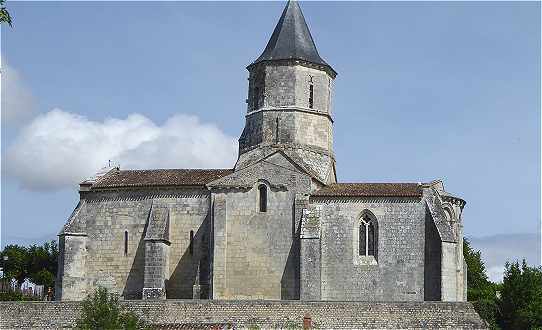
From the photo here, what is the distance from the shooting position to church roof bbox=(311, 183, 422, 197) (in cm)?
4203

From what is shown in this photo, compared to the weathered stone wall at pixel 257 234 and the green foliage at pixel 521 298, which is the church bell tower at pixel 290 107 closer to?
the weathered stone wall at pixel 257 234

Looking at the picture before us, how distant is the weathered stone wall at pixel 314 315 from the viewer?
35.2m

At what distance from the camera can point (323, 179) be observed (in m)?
45.1

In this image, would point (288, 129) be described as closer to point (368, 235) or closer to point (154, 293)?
point (368, 235)

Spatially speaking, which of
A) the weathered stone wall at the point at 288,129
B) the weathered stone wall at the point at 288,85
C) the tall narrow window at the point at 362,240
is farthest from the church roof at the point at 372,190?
the weathered stone wall at the point at 288,85

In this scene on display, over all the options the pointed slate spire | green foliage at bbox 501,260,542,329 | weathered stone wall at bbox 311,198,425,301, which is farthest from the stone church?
green foliage at bbox 501,260,542,329

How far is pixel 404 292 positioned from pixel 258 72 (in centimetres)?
1352

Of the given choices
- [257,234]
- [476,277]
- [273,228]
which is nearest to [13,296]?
[257,234]

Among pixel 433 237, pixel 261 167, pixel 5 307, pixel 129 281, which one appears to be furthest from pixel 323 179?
pixel 5 307

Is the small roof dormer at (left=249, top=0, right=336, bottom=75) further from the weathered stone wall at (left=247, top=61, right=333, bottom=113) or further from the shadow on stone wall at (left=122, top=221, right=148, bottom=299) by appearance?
the shadow on stone wall at (left=122, top=221, right=148, bottom=299)

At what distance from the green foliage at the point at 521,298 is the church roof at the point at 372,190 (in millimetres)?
6331

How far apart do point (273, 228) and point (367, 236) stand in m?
4.21

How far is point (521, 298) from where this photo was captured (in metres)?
36.5

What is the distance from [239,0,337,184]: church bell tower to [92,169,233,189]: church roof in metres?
1.67
